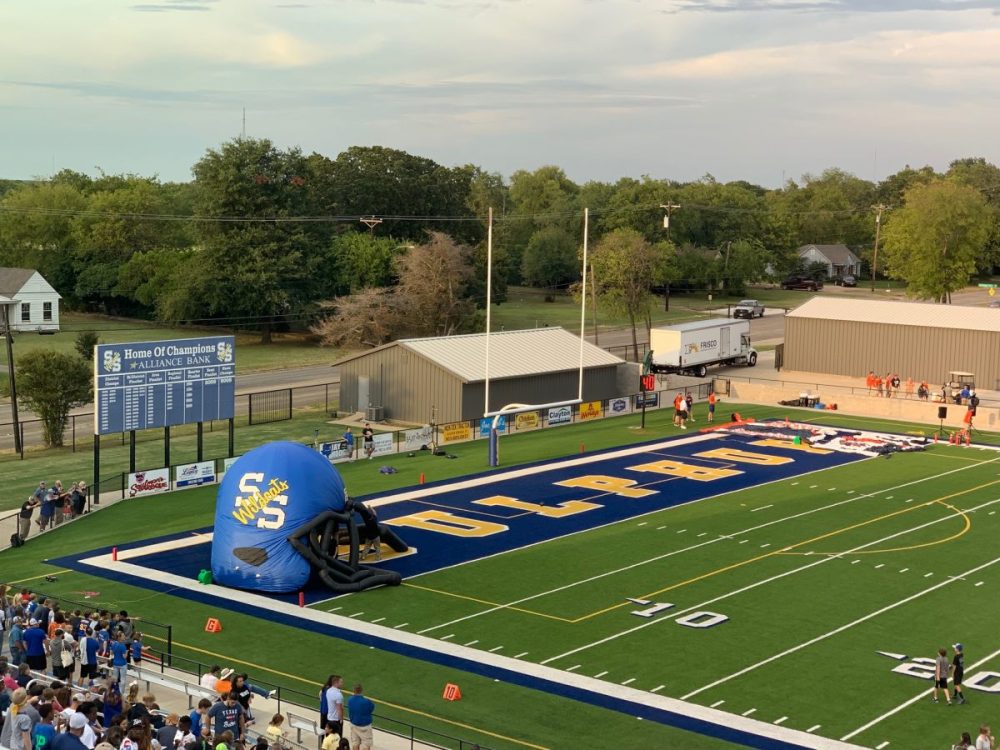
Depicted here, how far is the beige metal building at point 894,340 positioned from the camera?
255 feet

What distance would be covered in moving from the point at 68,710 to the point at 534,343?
2036 inches

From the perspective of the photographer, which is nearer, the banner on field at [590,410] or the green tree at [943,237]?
the banner on field at [590,410]

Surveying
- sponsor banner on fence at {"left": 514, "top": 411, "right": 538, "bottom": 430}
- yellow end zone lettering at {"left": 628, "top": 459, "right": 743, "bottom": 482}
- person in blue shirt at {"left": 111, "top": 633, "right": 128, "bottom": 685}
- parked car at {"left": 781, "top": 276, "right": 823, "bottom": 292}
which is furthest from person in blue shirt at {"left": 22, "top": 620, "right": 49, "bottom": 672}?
parked car at {"left": 781, "top": 276, "right": 823, "bottom": 292}

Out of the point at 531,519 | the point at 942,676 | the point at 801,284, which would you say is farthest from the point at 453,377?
the point at 801,284

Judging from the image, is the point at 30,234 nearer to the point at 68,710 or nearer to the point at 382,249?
the point at 382,249

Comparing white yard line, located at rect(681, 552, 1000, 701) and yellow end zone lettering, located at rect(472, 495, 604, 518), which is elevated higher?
yellow end zone lettering, located at rect(472, 495, 604, 518)

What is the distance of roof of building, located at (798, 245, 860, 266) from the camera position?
162000 mm

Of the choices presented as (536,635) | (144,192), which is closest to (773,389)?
(536,635)

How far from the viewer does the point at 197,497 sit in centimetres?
4788

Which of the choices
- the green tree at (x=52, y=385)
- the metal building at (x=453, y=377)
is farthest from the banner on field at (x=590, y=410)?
the green tree at (x=52, y=385)

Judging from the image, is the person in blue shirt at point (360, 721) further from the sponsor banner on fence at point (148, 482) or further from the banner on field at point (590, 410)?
the banner on field at point (590, 410)

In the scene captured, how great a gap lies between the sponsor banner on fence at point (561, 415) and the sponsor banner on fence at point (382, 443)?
434 inches

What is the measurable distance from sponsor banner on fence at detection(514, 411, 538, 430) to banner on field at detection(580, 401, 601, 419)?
3.10 metres

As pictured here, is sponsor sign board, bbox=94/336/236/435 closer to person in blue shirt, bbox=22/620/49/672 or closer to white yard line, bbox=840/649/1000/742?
person in blue shirt, bbox=22/620/49/672
